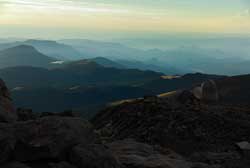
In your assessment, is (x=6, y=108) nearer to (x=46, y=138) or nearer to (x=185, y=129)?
(x=46, y=138)

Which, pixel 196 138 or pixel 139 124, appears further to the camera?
pixel 139 124

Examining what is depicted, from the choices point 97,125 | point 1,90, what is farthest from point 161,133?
point 1,90

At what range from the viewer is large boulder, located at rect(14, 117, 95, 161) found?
1320 cm

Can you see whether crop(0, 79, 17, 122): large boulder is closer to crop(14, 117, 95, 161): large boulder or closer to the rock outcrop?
crop(14, 117, 95, 161): large boulder

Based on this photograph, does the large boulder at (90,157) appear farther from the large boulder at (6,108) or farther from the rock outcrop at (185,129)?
the rock outcrop at (185,129)

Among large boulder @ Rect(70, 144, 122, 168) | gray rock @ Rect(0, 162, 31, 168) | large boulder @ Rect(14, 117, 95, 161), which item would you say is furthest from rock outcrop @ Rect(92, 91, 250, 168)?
gray rock @ Rect(0, 162, 31, 168)

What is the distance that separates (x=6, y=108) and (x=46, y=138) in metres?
4.42

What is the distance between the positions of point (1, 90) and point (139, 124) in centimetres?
1319

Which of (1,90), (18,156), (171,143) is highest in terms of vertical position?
(1,90)

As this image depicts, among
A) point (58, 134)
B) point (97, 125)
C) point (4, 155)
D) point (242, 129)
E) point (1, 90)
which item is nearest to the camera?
point (4, 155)

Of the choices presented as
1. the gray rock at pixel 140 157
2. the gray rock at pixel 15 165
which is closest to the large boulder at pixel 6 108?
the gray rock at pixel 15 165

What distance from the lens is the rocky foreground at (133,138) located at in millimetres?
13398

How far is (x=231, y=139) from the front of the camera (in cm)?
2691

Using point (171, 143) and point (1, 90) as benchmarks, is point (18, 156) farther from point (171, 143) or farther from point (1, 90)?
point (171, 143)
